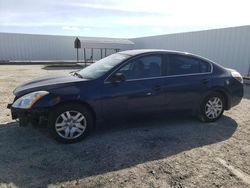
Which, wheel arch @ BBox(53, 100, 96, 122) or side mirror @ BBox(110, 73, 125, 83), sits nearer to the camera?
wheel arch @ BBox(53, 100, 96, 122)

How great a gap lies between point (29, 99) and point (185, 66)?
3090mm

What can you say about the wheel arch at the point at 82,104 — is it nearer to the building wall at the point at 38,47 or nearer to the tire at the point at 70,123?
the tire at the point at 70,123

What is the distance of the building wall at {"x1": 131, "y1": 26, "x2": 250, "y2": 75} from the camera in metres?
12.5

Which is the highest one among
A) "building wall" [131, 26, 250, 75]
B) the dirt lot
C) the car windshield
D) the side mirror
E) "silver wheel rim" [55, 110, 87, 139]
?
"building wall" [131, 26, 250, 75]

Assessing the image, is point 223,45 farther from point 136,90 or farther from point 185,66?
point 136,90

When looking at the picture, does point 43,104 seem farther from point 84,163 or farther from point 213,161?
point 213,161

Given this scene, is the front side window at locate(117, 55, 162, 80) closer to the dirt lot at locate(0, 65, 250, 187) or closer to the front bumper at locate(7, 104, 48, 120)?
the dirt lot at locate(0, 65, 250, 187)

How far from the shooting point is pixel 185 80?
14.8 ft

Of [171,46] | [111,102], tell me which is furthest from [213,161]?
[171,46]

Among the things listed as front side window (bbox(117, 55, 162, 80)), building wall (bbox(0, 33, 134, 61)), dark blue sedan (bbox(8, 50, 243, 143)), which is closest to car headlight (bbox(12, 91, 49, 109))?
dark blue sedan (bbox(8, 50, 243, 143))

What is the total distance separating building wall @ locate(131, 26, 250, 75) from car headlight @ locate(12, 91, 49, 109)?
12.2m

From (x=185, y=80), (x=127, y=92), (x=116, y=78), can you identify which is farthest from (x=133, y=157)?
(x=185, y=80)

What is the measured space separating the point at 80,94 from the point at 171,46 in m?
17.4

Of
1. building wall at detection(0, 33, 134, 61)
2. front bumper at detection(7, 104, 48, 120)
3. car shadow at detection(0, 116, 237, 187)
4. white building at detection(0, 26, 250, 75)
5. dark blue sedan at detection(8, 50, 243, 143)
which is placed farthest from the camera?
building wall at detection(0, 33, 134, 61)
